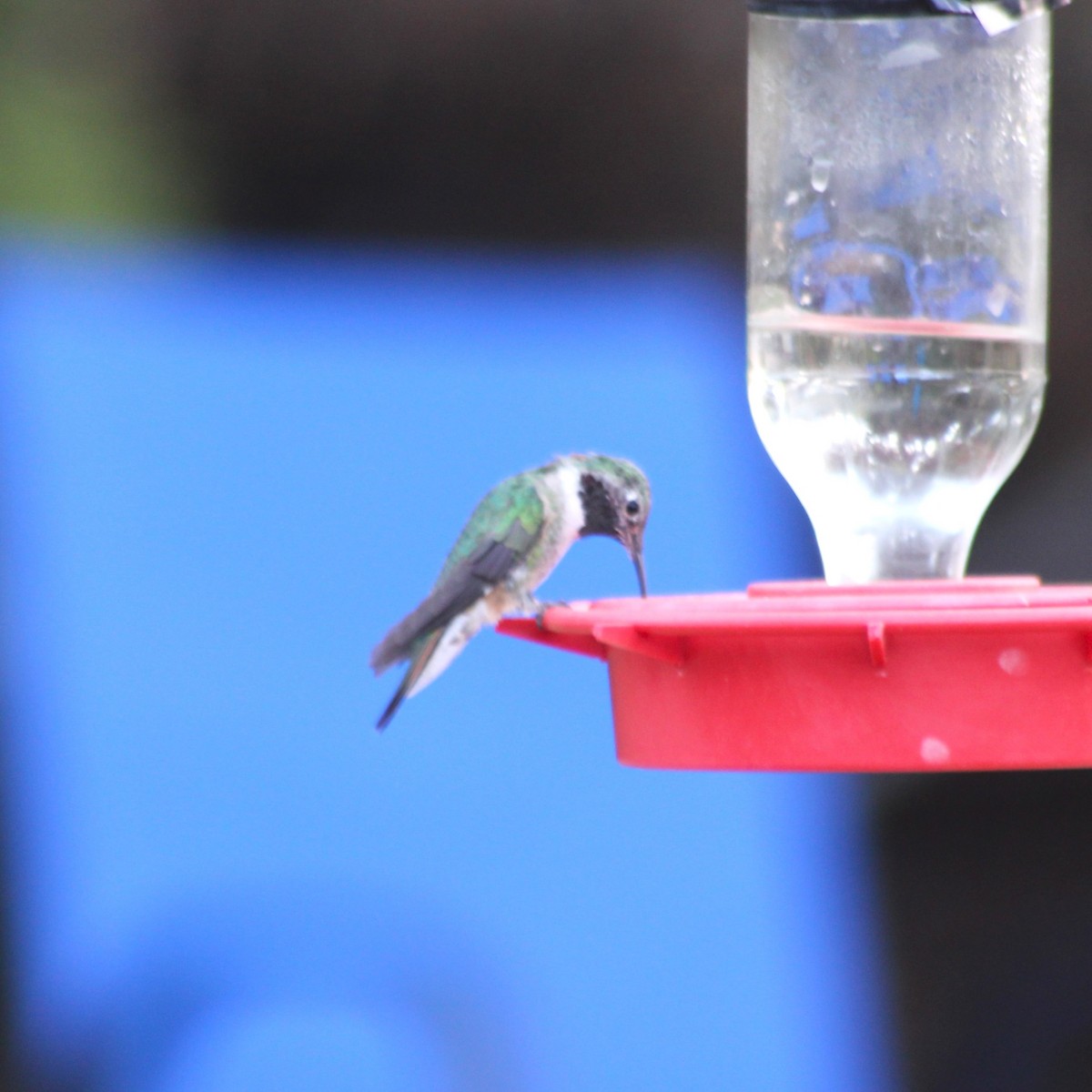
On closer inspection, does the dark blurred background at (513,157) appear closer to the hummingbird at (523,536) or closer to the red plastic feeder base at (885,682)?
the hummingbird at (523,536)

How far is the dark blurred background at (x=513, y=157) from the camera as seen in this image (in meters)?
3.59

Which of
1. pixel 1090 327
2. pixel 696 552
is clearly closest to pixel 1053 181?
pixel 1090 327

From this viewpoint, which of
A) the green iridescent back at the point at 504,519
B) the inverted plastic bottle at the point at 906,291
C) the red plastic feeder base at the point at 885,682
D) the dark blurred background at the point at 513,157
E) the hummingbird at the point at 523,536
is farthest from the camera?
the dark blurred background at the point at 513,157

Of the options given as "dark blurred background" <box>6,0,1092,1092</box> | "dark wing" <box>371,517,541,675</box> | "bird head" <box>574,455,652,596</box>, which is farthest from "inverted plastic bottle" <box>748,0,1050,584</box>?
"dark blurred background" <box>6,0,1092,1092</box>

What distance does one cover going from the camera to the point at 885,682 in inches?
62.1

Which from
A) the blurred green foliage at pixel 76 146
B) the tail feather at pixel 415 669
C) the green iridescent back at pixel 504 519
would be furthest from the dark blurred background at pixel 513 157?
the tail feather at pixel 415 669

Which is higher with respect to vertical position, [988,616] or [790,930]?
[988,616]

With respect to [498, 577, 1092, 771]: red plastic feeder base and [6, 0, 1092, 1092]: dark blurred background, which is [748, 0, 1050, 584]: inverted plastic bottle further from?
[6, 0, 1092, 1092]: dark blurred background

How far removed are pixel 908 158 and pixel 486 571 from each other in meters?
0.90

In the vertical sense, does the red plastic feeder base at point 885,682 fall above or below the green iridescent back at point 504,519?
below

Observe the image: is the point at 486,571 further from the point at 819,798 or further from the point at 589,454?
the point at 819,798

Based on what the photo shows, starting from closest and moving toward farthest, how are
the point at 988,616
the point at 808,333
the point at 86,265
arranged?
the point at 988,616 < the point at 808,333 < the point at 86,265

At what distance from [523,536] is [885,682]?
1.18 m

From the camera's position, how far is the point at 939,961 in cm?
411
